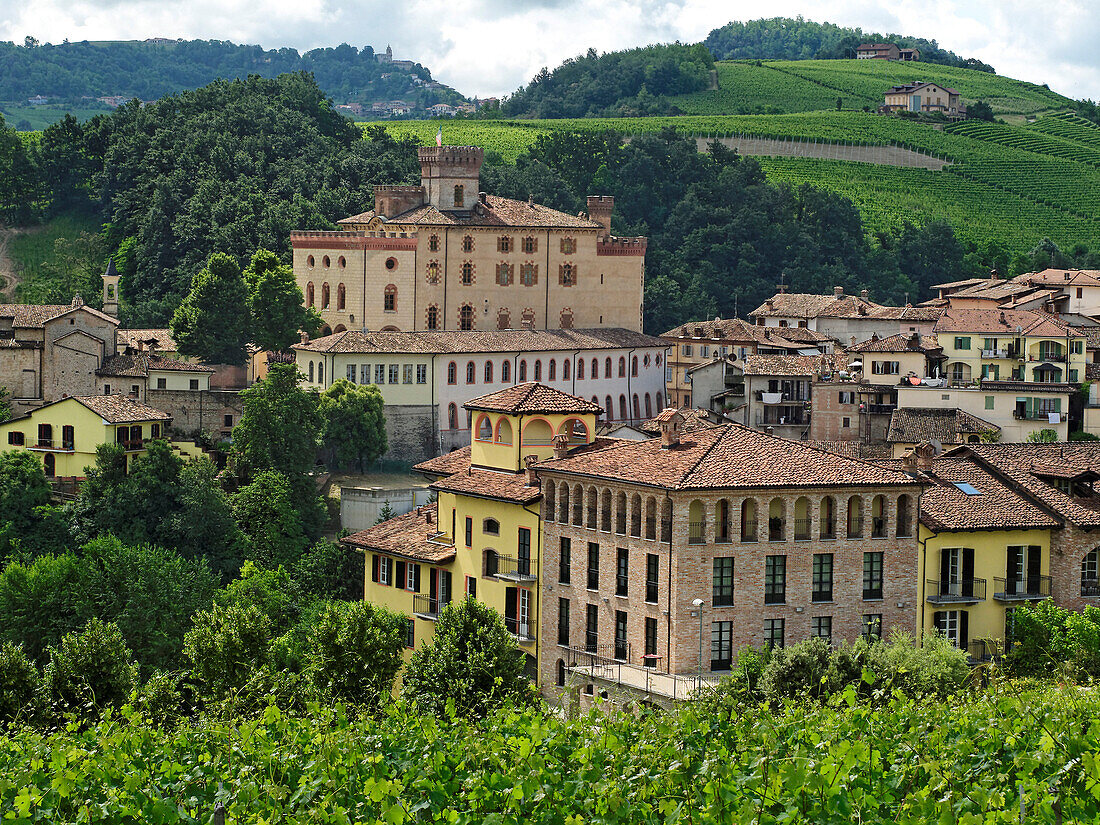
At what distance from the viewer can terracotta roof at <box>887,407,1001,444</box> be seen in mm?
87125

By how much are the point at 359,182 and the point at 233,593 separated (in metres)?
59.0

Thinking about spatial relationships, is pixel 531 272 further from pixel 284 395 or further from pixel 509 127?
pixel 509 127

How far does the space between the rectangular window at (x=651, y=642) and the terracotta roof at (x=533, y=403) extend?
9.81m

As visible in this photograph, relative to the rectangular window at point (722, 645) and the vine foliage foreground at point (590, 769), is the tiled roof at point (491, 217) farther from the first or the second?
the vine foliage foreground at point (590, 769)

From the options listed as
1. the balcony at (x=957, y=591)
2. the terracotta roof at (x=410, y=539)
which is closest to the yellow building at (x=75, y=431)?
the terracotta roof at (x=410, y=539)

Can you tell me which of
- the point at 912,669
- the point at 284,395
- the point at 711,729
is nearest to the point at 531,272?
the point at 284,395

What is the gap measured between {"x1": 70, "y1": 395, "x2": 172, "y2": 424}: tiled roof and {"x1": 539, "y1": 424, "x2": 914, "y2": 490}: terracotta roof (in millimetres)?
30404

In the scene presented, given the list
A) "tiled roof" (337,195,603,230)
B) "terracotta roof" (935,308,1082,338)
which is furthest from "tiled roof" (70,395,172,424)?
"terracotta roof" (935,308,1082,338)

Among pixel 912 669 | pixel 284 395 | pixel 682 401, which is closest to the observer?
pixel 912 669

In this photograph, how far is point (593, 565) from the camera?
190 ft

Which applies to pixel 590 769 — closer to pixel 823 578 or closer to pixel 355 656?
pixel 355 656

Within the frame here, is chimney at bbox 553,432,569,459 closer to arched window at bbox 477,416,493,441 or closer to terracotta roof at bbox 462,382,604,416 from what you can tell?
terracotta roof at bbox 462,382,604,416

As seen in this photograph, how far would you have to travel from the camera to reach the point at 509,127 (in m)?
184

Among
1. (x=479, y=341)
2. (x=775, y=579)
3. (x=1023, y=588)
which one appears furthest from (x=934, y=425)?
(x=775, y=579)
